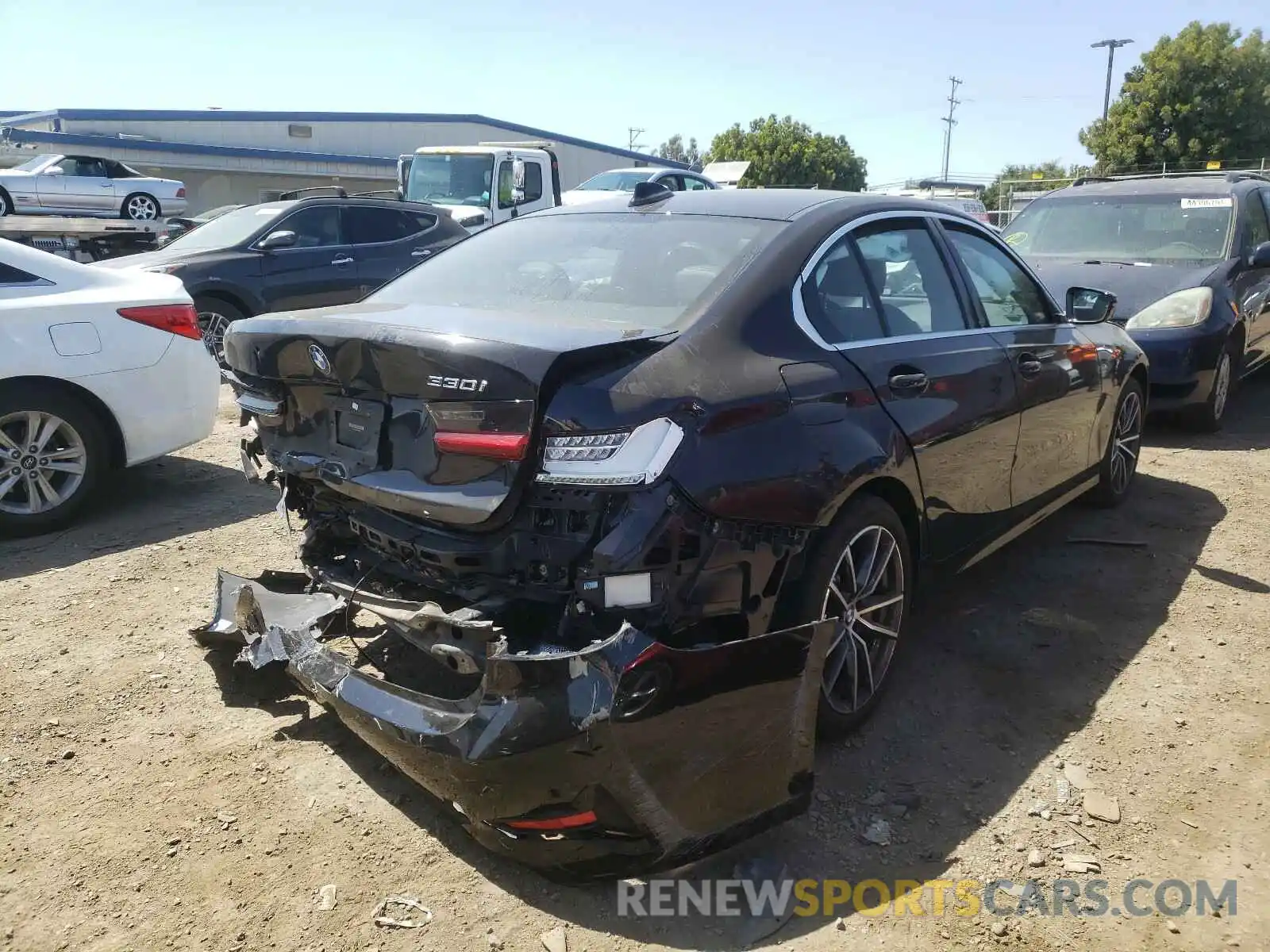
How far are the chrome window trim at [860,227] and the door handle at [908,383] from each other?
129mm

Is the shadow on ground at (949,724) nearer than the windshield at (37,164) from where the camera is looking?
Yes

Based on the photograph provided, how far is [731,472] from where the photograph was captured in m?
2.49

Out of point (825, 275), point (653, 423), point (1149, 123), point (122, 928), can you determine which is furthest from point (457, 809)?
point (1149, 123)

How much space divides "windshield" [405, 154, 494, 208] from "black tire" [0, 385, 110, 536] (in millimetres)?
9964

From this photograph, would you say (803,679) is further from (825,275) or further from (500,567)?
(825,275)

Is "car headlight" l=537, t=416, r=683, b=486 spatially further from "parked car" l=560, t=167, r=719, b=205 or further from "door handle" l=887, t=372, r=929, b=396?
"parked car" l=560, t=167, r=719, b=205

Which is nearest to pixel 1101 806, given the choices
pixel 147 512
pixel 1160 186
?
pixel 147 512

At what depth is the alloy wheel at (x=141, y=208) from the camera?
23.6m

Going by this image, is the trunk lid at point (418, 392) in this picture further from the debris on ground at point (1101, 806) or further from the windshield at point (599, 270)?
the debris on ground at point (1101, 806)

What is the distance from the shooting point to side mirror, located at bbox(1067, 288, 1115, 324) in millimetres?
4637

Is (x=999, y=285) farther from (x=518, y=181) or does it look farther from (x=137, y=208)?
(x=137, y=208)

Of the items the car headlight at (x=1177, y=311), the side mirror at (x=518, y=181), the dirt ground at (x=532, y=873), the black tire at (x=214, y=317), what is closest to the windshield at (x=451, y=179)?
the side mirror at (x=518, y=181)

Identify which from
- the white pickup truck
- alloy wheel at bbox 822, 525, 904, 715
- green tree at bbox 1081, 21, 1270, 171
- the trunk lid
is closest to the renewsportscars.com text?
alloy wheel at bbox 822, 525, 904, 715

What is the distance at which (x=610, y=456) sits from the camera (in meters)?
2.34
